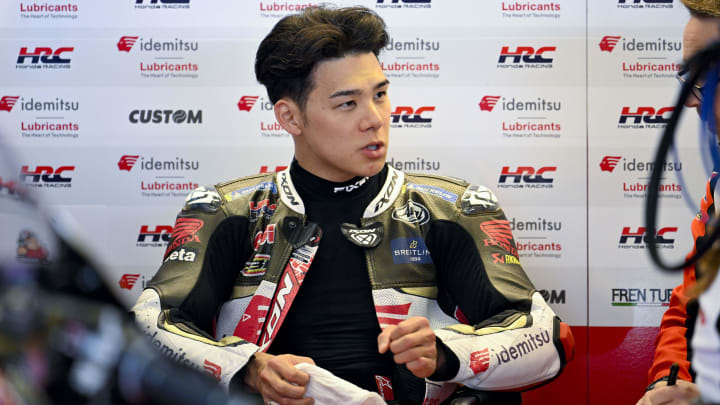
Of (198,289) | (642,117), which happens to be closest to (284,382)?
(198,289)

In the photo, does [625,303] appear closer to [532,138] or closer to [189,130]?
[532,138]

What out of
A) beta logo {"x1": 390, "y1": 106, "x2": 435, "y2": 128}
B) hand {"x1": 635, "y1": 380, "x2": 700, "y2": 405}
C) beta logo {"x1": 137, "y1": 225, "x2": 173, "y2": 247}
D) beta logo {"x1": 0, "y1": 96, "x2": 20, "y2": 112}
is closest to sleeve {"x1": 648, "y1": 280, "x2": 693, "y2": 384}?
Result: hand {"x1": 635, "y1": 380, "x2": 700, "y2": 405}

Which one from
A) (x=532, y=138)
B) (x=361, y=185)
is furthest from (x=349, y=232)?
(x=532, y=138)

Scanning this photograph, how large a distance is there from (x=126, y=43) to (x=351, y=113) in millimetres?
1124

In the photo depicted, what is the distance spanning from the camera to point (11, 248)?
0.61 meters

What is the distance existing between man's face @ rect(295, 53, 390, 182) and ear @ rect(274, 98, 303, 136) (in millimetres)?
75

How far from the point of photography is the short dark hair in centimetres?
215

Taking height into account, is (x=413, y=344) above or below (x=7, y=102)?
below

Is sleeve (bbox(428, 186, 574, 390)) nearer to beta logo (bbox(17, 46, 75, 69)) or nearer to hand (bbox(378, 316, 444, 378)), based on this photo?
hand (bbox(378, 316, 444, 378))

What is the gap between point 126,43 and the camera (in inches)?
111

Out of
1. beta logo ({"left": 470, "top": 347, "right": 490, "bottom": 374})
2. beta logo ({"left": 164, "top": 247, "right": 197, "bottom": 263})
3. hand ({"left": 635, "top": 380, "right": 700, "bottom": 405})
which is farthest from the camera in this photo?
beta logo ({"left": 164, "top": 247, "right": 197, "bottom": 263})

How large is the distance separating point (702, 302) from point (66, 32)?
262 cm

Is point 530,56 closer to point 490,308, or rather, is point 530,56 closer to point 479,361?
point 490,308

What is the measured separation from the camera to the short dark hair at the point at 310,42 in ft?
7.04
